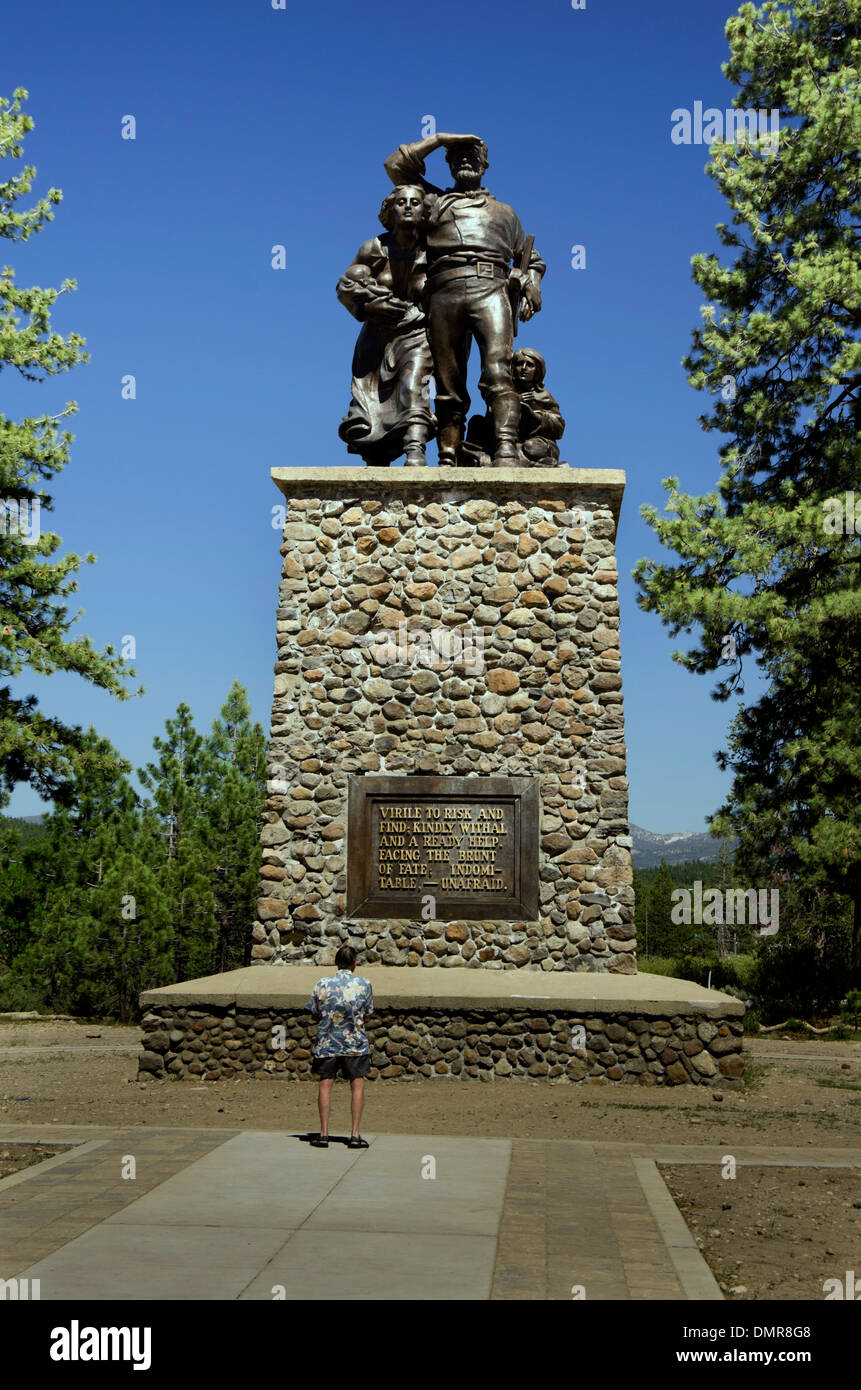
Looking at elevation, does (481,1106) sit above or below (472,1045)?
below

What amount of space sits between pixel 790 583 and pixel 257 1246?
1417cm

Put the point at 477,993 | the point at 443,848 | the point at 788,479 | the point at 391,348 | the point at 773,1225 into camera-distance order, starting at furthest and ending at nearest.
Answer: the point at 788,479 → the point at 391,348 → the point at 443,848 → the point at 477,993 → the point at 773,1225

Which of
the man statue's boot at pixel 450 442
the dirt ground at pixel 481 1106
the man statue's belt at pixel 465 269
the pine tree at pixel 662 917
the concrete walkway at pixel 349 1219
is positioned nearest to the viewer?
the concrete walkway at pixel 349 1219

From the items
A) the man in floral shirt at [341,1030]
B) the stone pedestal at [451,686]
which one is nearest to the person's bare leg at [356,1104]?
the man in floral shirt at [341,1030]

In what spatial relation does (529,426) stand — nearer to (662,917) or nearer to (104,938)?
(104,938)

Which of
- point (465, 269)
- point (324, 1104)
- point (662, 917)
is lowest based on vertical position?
point (662, 917)

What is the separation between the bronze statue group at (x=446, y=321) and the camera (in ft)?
42.3

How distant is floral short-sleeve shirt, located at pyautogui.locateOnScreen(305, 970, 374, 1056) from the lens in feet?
25.5

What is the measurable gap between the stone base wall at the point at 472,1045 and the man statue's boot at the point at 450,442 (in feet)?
18.5

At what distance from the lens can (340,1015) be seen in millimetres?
7816

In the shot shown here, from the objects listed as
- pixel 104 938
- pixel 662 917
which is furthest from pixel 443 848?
pixel 662 917

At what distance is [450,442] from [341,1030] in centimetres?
714

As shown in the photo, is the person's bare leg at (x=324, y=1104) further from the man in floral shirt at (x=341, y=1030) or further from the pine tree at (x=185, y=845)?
the pine tree at (x=185, y=845)

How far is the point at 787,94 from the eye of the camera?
18375mm
